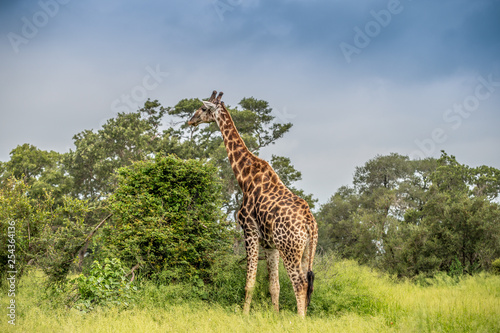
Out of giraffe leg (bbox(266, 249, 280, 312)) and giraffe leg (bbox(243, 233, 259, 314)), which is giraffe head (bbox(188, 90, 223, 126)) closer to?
giraffe leg (bbox(243, 233, 259, 314))

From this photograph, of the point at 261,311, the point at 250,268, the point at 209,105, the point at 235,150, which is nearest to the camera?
the point at 261,311

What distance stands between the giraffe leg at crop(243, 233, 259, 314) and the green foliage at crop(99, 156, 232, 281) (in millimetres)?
1413

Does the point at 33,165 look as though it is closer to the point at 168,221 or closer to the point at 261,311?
the point at 168,221

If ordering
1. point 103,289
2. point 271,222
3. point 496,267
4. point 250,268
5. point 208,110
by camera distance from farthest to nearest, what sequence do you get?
point 496,267 < point 208,110 < point 250,268 < point 271,222 < point 103,289

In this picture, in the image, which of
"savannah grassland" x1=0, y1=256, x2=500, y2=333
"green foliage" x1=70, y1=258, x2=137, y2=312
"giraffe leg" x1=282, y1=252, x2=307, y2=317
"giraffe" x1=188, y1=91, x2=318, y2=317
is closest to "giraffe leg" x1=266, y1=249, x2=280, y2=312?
"giraffe" x1=188, y1=91, x2=318, y2=317

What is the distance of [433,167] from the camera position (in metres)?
37.3

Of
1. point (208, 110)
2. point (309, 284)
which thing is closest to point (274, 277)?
point (309, 284)

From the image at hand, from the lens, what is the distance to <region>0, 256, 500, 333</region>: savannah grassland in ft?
23.6

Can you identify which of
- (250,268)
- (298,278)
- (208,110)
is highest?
(208,110)

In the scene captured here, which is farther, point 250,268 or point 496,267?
point 496,267

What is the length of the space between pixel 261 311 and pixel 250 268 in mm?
919

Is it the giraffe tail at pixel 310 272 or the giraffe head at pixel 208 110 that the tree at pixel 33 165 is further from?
the giraffe tail at pixel 310 272

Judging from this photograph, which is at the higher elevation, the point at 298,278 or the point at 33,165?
the point at 33,165

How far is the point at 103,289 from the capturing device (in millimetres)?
8695
